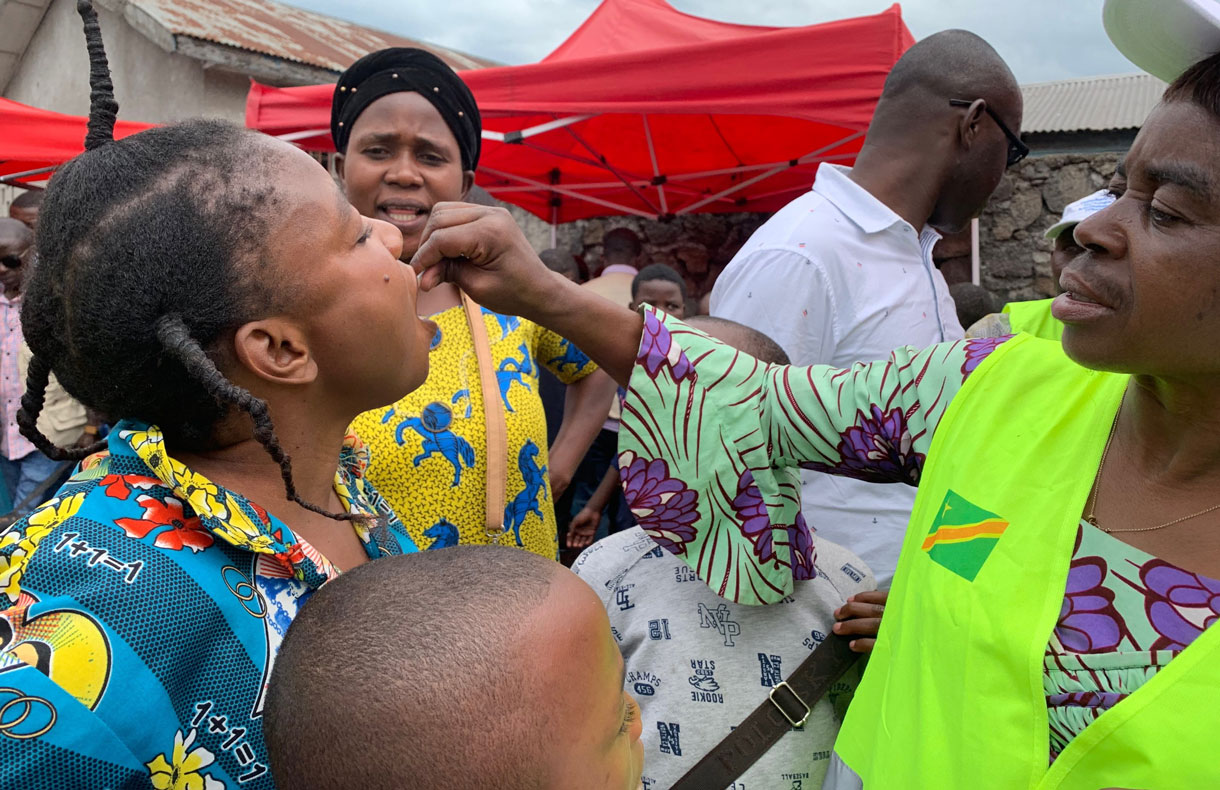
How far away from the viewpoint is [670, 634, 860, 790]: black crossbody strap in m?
1.49

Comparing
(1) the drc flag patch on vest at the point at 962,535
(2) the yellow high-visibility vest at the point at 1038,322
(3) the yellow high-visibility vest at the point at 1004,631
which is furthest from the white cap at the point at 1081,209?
(1) the drc flag patch on vest at the point at 962,535

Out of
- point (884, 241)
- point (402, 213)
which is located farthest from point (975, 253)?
point (402, 213)

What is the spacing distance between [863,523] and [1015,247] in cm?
595

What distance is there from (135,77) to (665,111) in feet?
23.0

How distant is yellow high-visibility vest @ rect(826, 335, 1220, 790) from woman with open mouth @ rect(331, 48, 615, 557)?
910mm

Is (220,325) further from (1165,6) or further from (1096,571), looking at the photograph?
(1165,6)

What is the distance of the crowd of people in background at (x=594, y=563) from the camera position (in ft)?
3.09

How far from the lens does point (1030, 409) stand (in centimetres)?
121

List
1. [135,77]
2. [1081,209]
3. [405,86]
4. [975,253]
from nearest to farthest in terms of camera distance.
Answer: [405,86], [1081,209], [975,253], [135,77]

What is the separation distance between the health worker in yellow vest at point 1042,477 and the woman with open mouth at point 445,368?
1.55ft

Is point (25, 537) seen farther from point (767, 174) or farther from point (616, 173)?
point (767, 174)

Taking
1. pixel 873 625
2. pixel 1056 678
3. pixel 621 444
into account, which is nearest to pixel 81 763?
pixel 621 444

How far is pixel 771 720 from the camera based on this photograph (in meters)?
1.52

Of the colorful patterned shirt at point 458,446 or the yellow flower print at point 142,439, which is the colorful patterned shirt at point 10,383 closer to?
the colorful patterned shirt at point 458,446
